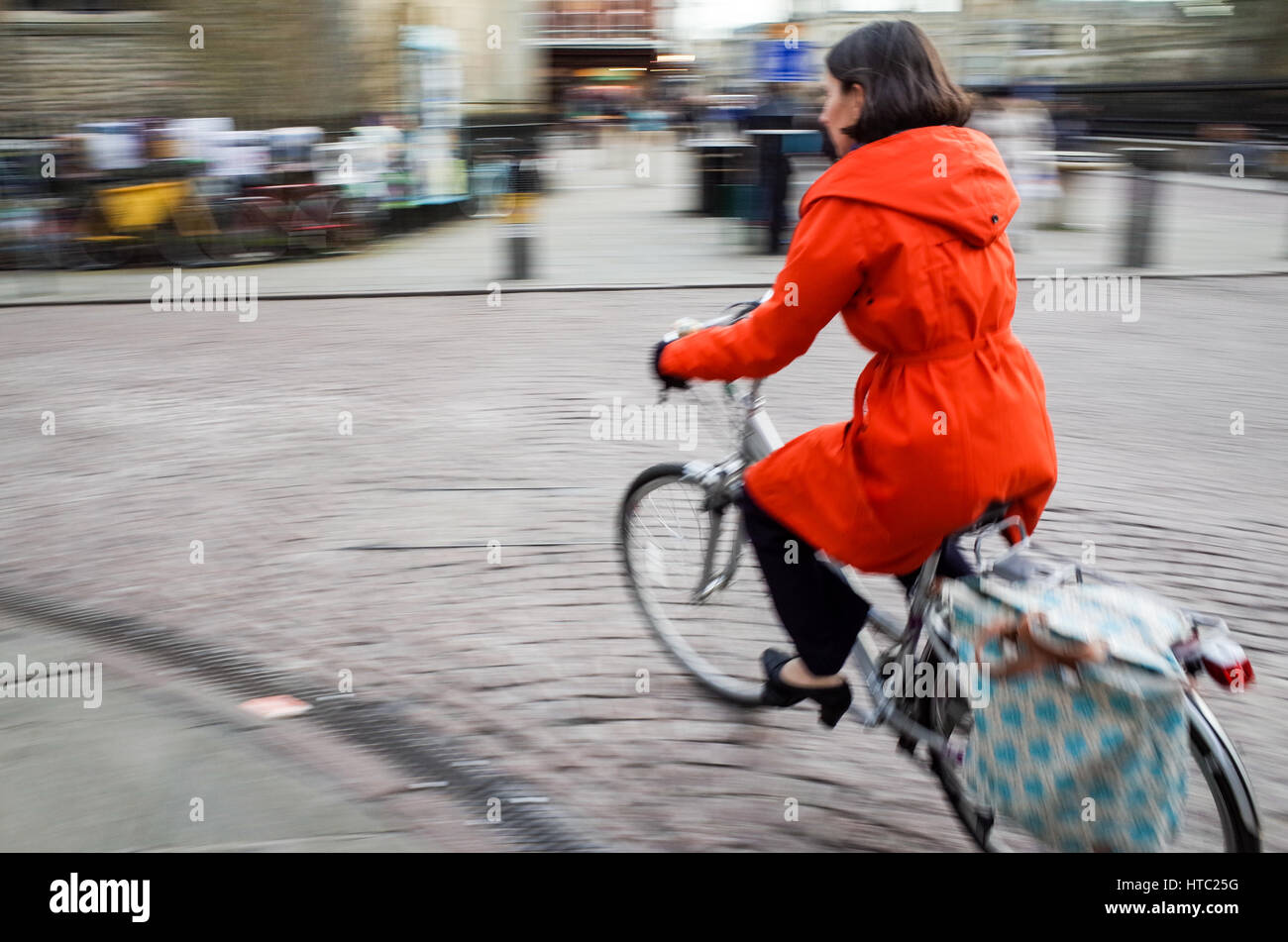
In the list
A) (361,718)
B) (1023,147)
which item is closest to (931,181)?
(361,718)

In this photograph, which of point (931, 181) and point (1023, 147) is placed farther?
point (1023, 147)

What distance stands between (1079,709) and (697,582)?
63.4 inches

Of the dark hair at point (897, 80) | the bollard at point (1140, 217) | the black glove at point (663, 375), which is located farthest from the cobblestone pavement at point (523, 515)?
the bollard at point (1140, 217)

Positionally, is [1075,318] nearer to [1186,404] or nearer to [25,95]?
[1186,404]

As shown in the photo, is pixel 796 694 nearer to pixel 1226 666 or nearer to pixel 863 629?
pixel 863 629

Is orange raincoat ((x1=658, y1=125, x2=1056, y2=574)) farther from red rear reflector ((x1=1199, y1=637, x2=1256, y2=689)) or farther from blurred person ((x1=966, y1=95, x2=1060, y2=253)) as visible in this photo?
blurred person ((x1=966, y1=95, x2=1060, y2=253))

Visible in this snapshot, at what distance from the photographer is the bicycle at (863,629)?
214 centimetres

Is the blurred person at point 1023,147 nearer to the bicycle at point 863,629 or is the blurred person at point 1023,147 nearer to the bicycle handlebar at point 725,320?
the bicycle at point 863,629

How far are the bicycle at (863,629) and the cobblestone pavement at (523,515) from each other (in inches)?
6.4

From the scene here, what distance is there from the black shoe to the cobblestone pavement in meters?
0.22

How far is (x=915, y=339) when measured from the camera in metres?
2.32

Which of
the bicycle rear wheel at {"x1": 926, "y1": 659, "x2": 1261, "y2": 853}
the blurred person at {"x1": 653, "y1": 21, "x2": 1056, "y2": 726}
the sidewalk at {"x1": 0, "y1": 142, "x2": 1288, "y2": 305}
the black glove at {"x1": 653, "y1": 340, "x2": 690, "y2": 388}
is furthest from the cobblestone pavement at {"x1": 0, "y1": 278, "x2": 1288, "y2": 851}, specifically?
the sidewalk at {"x1": 0, "y1": 142, "x2": 1288, "y2": 305}
